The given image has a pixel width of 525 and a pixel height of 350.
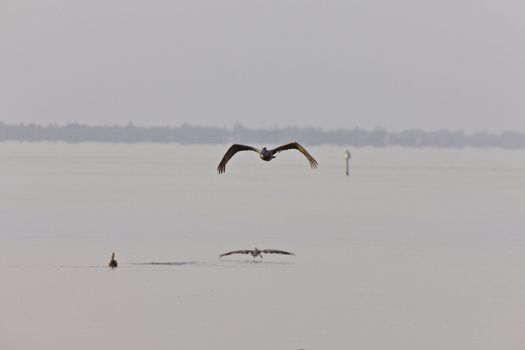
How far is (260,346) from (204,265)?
1248cm

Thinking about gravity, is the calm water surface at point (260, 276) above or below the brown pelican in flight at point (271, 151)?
below

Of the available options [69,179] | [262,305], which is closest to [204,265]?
[262,305]

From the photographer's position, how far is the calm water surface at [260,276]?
27.9m

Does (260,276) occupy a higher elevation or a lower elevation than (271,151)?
lower

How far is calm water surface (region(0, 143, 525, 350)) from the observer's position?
27.9m

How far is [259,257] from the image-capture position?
1615 inches

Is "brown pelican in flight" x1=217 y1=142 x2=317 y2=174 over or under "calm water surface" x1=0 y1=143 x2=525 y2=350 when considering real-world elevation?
over

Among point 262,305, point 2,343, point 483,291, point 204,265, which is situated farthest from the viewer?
point 204,265

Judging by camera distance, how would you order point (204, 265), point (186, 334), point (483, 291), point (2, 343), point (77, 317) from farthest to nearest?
point (204, 265), point (483, 291), point (77, 317), point (186, 334), point (2, 343)

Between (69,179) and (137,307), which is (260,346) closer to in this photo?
(137,307)

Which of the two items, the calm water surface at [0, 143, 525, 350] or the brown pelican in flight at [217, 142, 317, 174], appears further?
the calm water surface at [0, 143, 525, 350]

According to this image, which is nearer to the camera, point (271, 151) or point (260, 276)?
point (271, 151)

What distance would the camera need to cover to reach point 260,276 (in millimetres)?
36312

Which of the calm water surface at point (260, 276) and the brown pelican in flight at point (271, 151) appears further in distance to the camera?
the calm water surface at point (260, 276)
